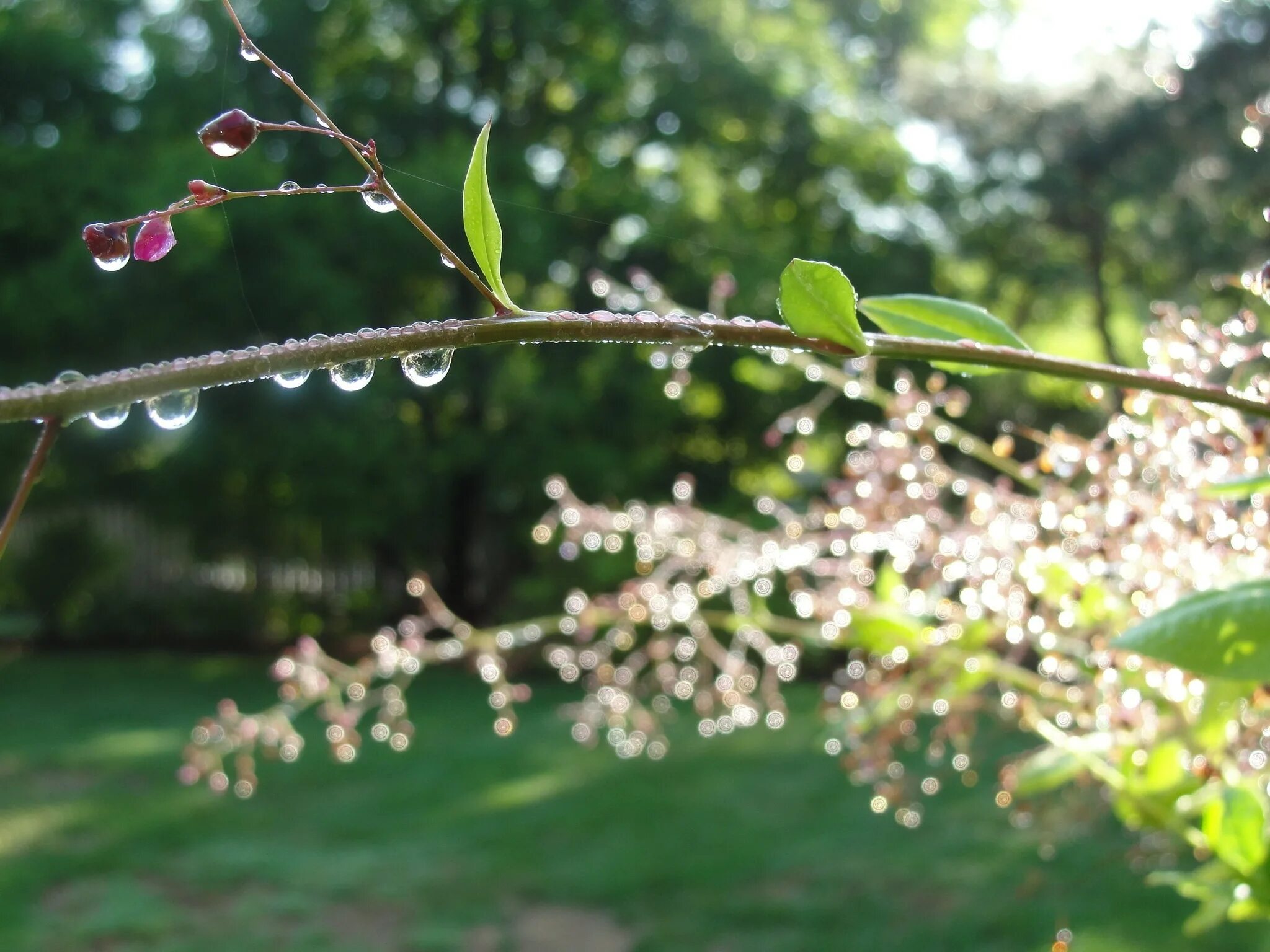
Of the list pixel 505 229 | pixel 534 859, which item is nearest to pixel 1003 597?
pixel 534 859

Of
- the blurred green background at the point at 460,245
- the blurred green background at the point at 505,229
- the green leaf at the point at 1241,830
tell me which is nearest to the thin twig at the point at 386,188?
the green leaf at the point at 1241,830

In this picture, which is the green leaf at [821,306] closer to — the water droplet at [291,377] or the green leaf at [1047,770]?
the water droplet at [291,377]

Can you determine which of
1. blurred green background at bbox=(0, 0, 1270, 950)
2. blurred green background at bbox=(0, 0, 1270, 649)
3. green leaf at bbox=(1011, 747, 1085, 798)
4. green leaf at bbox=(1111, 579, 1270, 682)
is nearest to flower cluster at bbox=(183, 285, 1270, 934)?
green leaf at bbox=(1011, 747, 1085, 798)

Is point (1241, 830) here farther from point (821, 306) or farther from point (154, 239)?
point (154, 239)

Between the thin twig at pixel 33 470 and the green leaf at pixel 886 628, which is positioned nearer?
the thin twig at pixel 33 470

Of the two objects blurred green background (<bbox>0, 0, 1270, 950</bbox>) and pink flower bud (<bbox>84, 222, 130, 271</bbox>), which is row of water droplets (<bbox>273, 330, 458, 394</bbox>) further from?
blurred green background (<bbox>0, 0, 1270, 950</bbox>)

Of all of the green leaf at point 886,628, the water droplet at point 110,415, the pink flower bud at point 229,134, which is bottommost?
the green leaf at point 886,628

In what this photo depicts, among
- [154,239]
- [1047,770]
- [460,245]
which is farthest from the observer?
[460,245]
